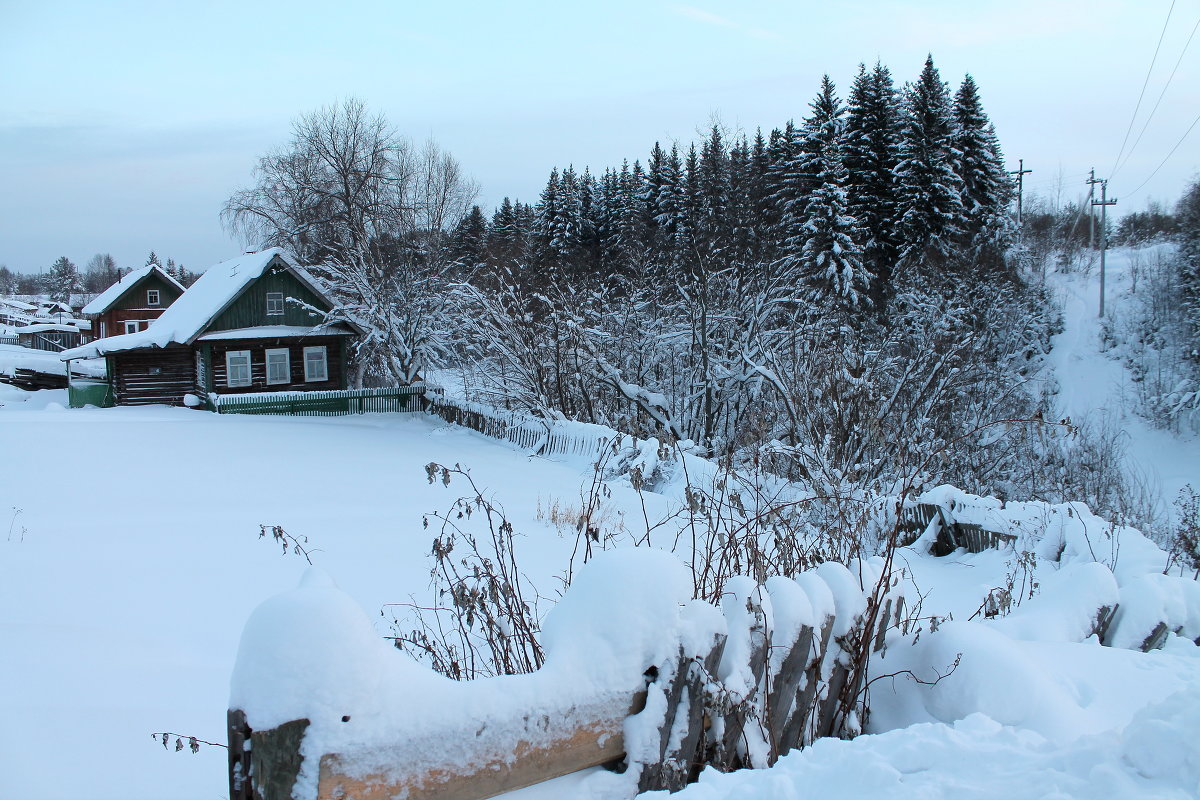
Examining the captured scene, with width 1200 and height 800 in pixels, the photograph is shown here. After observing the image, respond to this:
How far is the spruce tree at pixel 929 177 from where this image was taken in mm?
28781

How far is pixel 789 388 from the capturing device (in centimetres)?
1117

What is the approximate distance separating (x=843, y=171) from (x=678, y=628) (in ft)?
87.0

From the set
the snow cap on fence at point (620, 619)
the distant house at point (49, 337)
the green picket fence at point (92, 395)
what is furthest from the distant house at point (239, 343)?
the distant house at point (49, 337)

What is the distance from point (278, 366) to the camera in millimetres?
26359

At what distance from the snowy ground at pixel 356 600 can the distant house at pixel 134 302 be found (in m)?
28.1

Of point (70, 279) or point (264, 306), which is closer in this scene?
point (264, 306)

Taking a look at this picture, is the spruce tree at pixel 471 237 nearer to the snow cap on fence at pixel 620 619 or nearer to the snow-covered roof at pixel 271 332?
the snow-covered roof at pixel 271 332

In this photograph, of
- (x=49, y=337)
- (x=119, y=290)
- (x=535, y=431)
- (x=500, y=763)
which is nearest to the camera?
(x=500, y=763)

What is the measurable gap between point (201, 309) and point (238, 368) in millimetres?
2313

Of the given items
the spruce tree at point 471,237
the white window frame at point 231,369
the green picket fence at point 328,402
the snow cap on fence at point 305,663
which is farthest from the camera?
the spruce tree at point 471,237

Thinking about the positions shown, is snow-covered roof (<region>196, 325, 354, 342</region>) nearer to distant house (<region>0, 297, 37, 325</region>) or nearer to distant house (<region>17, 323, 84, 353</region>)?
distant house (<region>17, 323, 84, 353</region>)

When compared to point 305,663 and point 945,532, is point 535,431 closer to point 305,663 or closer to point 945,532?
point 945,532

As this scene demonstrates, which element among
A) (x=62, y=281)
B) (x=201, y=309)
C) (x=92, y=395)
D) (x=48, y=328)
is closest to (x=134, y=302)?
(x=92, y=395)

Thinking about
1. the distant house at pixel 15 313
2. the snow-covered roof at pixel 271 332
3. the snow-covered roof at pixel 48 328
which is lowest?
the snow-covered roof at pixel 271 332
